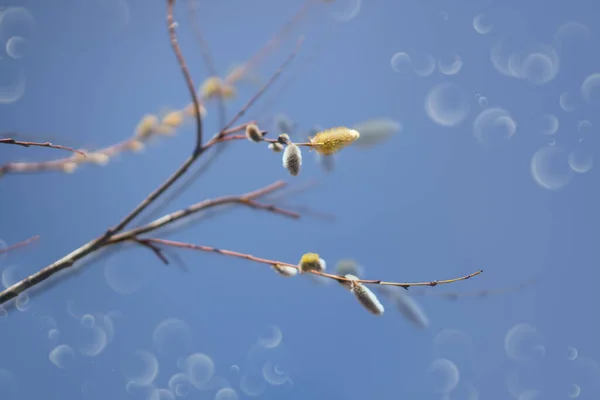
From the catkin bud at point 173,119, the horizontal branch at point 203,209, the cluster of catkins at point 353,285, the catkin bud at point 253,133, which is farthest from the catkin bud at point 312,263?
the catkin bud at point 173,119

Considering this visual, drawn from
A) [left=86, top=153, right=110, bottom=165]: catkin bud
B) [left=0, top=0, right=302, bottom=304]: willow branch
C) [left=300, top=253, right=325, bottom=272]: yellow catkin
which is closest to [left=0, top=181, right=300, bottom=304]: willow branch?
[left=0, top=0, right=302, bottom=304]: willow branch

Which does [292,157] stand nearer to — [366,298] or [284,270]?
[284,270]

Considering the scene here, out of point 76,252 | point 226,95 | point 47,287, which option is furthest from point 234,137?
point 47,287

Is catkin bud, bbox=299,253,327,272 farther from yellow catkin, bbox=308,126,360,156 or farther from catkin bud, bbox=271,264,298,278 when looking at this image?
yellow catkin, bbox=308,126,360,156

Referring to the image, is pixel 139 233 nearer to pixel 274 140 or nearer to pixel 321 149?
pixel 274 140

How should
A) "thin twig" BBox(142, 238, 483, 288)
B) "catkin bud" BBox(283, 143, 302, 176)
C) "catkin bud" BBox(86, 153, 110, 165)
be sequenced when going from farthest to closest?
"catkin bud" BBox(86, 153, 110, 165) < "catkin bud" BBox(283, 143, 302, 176) < "thin twig" BBox(142, 238, 483, 288)

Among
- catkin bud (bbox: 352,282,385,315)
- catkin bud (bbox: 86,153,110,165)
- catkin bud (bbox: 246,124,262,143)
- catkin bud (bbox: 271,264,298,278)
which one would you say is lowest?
catkin bud (bbox: 352,282,385,315)
